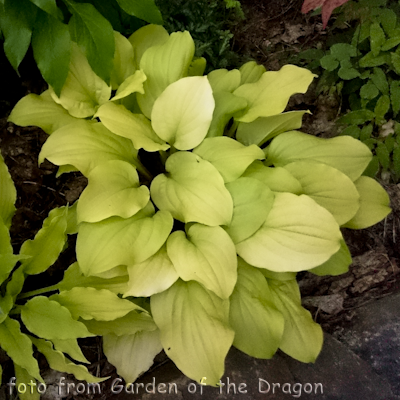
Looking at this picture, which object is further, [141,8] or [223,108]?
[223,108]

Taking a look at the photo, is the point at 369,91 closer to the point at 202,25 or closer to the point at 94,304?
the point at 202,25

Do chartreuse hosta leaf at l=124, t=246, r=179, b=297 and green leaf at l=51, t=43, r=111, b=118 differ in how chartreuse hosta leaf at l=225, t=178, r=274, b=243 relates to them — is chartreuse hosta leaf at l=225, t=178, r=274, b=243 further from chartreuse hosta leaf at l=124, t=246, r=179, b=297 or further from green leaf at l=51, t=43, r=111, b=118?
green leaf at l=51, t=43, r=111, b=118

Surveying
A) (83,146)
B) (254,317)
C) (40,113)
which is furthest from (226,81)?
(254,317)

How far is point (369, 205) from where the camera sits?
1.26 meters

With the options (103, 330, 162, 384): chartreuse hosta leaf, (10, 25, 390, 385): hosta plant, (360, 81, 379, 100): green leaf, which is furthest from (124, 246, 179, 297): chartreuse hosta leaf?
(360, 81, 379, 100): green leaf

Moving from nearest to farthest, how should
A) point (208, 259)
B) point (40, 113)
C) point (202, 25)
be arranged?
1. point (208, 259)
2. point (40, 113)
3. point (202, 25)

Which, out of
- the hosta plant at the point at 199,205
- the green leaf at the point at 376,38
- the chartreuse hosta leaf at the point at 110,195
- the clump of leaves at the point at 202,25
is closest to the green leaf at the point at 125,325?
the hosta plant at the point at 199,205

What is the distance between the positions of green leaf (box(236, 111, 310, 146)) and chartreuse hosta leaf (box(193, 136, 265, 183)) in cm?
18

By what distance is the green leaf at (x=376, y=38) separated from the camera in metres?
1.43

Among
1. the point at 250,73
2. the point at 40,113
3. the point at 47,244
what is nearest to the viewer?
the point at 47,244

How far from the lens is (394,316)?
4.68ft

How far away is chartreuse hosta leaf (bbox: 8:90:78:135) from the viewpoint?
1.25 m

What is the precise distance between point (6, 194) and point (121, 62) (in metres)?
0.62

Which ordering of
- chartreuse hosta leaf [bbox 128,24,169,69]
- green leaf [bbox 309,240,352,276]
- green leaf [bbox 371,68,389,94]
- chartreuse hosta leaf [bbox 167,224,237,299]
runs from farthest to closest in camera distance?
green leaf [bbox 371,68,389,94] < chartreuse hosta leaf [bbox 128,24,169,69] < green leaf [bbox 309,240,352,276] < chartreuse hosta leaf [bbox 167,224,237,299]
